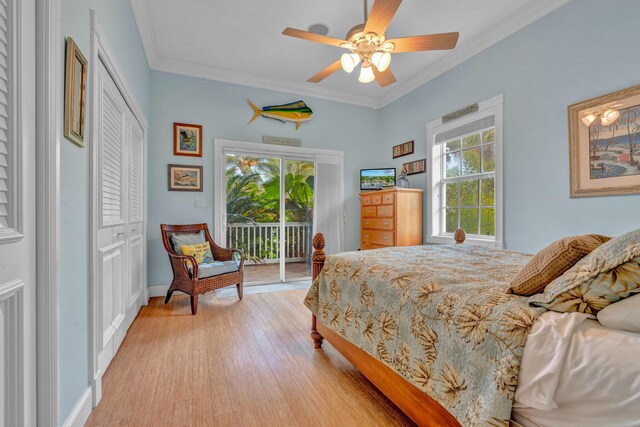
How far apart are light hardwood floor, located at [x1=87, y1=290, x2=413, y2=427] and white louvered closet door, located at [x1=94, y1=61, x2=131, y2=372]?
0.83 ft

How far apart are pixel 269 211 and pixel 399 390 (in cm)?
339

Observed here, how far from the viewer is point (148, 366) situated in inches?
76.4

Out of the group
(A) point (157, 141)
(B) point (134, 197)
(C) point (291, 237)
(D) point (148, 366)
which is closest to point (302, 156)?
(C) point (291, 237)

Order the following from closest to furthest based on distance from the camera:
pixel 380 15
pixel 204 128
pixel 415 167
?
pixel 380 15 < pixel 204 128 < pixel 415 167

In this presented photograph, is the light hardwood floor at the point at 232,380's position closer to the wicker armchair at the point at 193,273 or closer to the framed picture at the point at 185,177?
the wicker armchair at the point at 193,273

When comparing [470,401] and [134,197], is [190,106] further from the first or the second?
[470,401]

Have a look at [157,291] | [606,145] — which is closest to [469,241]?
[606,145]

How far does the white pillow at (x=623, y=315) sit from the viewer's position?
776 mm

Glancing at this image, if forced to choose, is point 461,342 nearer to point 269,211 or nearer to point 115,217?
point 115,217

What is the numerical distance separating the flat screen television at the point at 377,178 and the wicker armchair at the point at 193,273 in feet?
7.50

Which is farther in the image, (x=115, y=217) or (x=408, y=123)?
(x=408, y=123)

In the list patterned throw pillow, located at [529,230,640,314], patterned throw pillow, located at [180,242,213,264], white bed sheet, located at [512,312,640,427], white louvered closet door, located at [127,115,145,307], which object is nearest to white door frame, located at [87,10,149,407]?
white louvered closet door, located at [127,115,145,307]

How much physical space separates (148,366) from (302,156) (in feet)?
10.6

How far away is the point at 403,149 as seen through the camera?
14.3 ft
